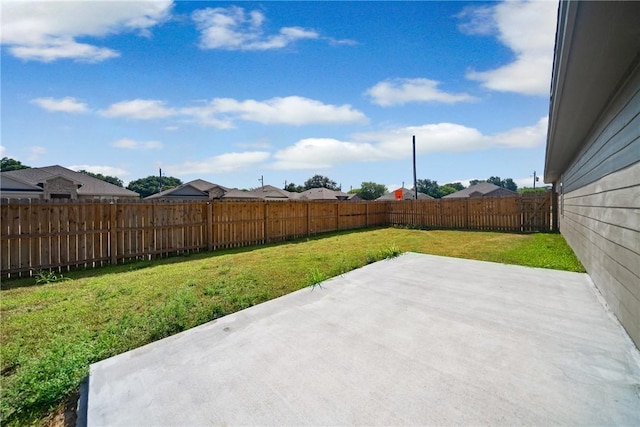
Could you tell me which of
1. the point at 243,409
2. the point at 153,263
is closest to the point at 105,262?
the point at 153,263

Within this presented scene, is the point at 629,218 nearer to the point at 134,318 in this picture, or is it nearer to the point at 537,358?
the point at 537,358

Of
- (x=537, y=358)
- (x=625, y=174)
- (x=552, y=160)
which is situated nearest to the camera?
(x=537, y=358)

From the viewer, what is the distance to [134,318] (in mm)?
3080

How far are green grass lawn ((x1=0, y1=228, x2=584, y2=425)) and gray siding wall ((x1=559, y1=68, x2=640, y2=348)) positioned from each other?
1.91 m

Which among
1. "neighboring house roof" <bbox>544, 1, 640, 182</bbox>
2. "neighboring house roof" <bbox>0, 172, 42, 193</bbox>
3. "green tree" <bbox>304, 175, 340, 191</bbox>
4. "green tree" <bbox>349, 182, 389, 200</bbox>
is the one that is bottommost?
"neighboring house roof" <bbox>544, 1, 640, 182</bbox>

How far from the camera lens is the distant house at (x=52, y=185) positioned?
1479cm

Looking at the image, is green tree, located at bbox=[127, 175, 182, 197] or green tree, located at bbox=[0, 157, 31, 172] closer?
green tree, located at bbox=[0, 157, 31, 172]

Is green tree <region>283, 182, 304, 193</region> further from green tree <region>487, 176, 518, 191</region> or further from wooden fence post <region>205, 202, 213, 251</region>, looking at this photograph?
green tree <region>487, 176, 518, 191</region>

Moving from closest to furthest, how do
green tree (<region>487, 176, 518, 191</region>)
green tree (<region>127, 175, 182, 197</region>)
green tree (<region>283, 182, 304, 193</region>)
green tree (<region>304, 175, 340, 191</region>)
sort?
green tree (<region>283, 182, 304, 193</region>), green tree (<region>127, 175, 182, 197</region>), green tree (<region>304, 175, 340, 191</region>), green tree (<region>487, 176, 518, 191</region>)

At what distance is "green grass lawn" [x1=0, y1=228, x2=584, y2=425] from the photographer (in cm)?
198

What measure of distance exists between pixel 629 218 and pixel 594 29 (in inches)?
65.8

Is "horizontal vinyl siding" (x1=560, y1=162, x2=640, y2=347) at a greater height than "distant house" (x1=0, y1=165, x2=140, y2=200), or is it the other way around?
"distant house" (x1=0, y1=165, x2=140, y2=200)

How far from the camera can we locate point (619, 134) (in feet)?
9.36

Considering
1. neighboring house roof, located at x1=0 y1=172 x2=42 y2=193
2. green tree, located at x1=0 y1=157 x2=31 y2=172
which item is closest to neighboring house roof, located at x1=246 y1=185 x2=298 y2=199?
neighboring house roof, located at x1=0 y1=172 x2=42 y2=193
